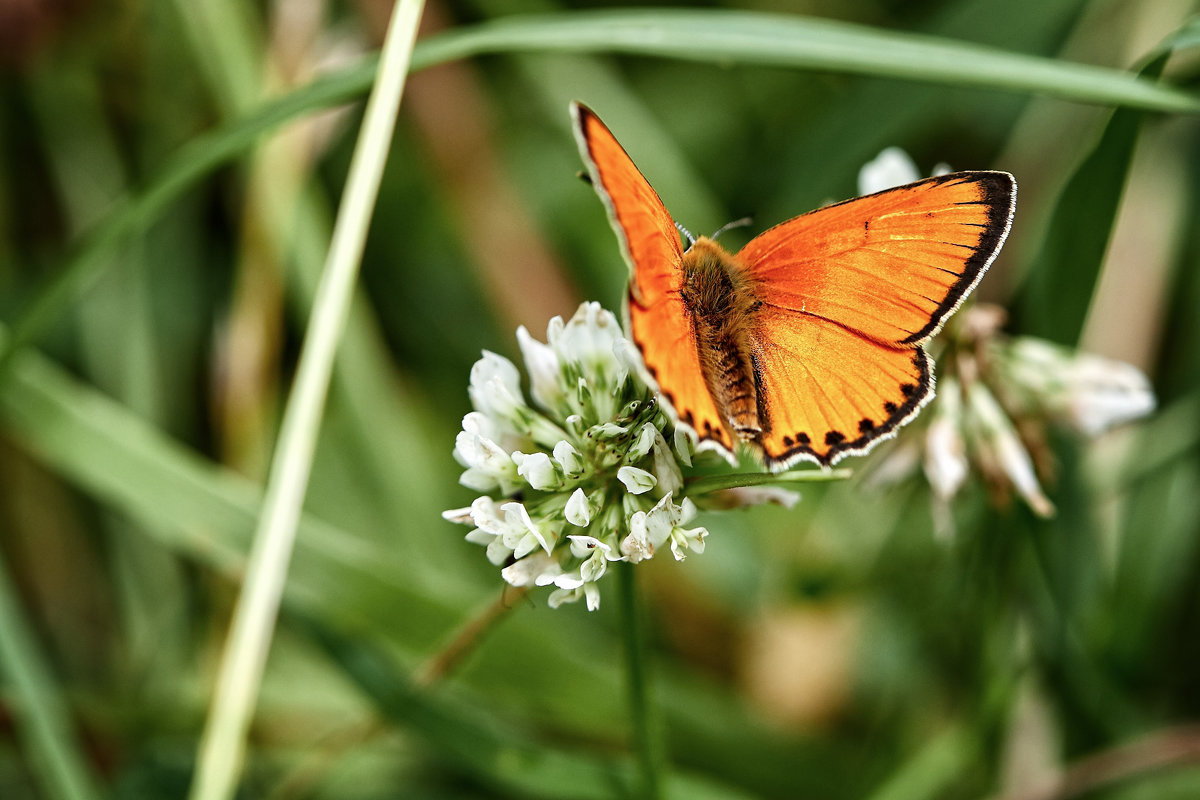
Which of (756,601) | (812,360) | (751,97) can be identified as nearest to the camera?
(812,360)

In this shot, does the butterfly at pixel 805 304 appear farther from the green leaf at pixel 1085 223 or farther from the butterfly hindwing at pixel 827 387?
the green leaf at pixel 1085 223

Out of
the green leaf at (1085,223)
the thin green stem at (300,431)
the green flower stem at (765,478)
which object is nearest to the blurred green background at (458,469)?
the green leaf at (1085,223)

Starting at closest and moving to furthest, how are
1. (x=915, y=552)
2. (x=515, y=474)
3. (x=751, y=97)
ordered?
(x=515, y=474) < (x=915, y=552) < (x=751, y=97)

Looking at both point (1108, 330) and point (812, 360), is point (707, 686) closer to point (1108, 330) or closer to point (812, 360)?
point (812, 360)

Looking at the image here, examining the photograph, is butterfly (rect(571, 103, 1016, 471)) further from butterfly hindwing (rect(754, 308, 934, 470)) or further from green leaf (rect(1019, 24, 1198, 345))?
green leaf (rect(1019, 24, 1198, 345))

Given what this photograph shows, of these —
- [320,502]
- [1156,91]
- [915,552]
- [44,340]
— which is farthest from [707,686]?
[44,340]

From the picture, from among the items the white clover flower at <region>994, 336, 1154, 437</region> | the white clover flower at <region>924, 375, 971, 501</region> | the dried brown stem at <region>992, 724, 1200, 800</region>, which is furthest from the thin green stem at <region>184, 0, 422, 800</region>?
the dried brown stem at <region>992, 724, 1200, 800</region>
